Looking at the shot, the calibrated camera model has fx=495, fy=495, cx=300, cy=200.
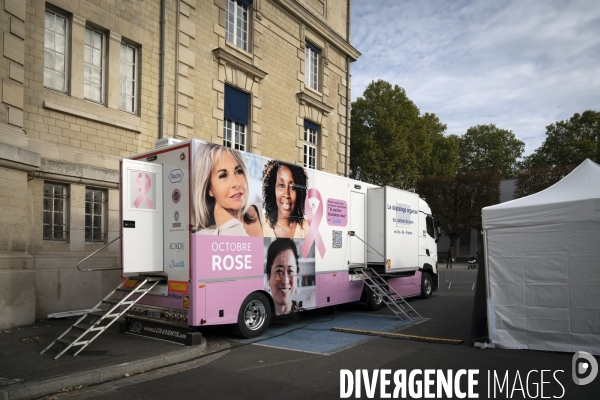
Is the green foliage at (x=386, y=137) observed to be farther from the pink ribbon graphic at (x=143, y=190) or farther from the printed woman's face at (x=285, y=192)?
the pink ribbon graphic at (x=143, y=190)

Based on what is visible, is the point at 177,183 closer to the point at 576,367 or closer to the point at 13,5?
the point at 13,5

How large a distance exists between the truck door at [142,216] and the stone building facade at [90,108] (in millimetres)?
2872

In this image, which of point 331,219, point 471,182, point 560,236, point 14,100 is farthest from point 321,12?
point 471,182

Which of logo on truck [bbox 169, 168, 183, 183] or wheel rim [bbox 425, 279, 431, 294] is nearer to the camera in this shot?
logo on truck [bbox 169, 168, 183, 183]

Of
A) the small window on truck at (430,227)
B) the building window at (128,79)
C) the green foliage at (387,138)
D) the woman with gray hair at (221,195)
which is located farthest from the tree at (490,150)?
the woman with gray hair at (221,195)

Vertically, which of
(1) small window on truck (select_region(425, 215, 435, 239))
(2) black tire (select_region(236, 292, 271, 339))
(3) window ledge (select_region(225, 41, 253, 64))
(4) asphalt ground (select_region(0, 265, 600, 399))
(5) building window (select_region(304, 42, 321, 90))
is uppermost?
(5) building window (select_region(304, 42, 321, 90))

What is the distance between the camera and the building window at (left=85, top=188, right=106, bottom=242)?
11102 mm

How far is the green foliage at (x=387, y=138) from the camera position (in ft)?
120

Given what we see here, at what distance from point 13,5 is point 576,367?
37.1 feet

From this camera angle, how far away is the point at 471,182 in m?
39.3

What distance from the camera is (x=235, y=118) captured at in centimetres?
1525

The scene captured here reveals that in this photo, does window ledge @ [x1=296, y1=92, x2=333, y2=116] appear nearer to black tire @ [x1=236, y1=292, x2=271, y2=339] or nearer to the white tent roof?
black tire @ [x1=236, y1=292, x2=271, y2=339]

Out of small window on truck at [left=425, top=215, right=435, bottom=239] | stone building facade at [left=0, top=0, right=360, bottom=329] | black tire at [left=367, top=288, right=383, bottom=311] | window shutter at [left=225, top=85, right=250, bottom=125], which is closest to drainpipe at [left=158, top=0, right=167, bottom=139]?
stone building facade at [left=0, top=0, right=360, bottom=329]

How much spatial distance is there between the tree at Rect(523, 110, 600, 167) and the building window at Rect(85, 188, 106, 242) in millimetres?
42598
